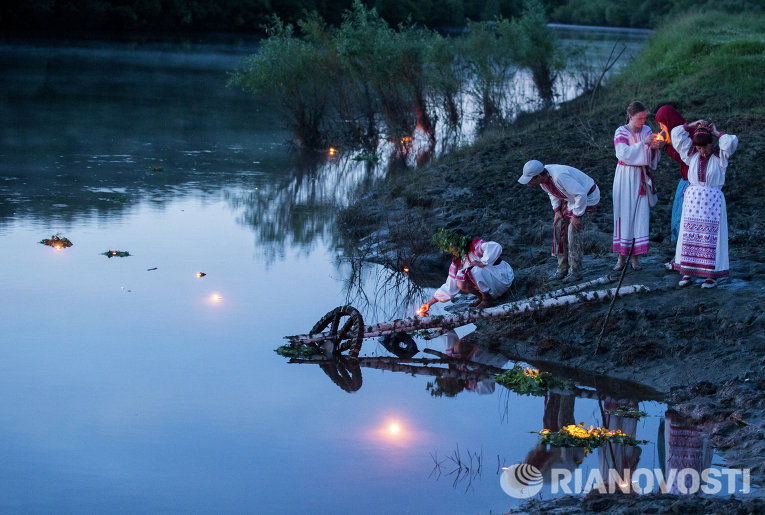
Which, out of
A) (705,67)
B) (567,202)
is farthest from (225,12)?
(567,202)

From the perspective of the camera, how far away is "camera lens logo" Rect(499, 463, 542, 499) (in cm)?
640

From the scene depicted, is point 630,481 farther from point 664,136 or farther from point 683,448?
point 664,136

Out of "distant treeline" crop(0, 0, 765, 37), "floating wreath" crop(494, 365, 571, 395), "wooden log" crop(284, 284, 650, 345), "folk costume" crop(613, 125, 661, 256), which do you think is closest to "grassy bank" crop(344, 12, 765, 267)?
"folk costume" crop(613, 125, 661, 256)

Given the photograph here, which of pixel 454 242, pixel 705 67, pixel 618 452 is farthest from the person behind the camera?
pixel 705 67

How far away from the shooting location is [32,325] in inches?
380

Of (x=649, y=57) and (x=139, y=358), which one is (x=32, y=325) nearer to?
(x=139, y=358)

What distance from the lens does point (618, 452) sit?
271 inches

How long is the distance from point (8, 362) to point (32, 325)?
3.37 ft

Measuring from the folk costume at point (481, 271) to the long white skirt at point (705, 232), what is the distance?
185 cm

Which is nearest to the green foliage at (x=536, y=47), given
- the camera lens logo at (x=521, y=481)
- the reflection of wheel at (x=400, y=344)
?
the reflection of wheel at (x=400, y=344)

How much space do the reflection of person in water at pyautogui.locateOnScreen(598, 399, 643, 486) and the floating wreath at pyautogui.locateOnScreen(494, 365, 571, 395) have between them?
581 mm

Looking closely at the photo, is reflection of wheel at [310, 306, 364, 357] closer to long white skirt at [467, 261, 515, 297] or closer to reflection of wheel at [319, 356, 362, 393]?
reflection of wheel at [319, 356, 362, 393]

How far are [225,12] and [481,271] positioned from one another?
49.8 meters

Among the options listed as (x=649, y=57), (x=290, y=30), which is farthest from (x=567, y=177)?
(x=649, y=57)
